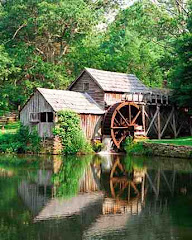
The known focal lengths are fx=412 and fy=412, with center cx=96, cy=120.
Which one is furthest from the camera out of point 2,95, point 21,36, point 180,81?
point 21,36

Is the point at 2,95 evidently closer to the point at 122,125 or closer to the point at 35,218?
the point at 122,125

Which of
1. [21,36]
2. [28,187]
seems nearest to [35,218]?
[28,187]

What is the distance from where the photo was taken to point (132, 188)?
13.6 meters

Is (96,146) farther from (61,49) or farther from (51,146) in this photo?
(61,49)

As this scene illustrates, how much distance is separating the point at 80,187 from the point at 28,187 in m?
1.73

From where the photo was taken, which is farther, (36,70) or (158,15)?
(158,15)

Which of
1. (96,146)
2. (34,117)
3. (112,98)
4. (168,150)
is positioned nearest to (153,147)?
(168,150)

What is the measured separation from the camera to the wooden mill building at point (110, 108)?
92.4ft

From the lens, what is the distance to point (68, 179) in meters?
15.4

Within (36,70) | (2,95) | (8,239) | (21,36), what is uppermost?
(21,36)

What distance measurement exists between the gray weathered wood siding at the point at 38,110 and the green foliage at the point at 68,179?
7.42 meters

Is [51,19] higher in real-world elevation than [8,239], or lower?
higher

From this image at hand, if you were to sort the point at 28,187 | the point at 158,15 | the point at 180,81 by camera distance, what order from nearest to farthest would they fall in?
the point at 28,187 → the point at 180,81 → the point at 158,15

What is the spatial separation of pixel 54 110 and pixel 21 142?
3646mm
